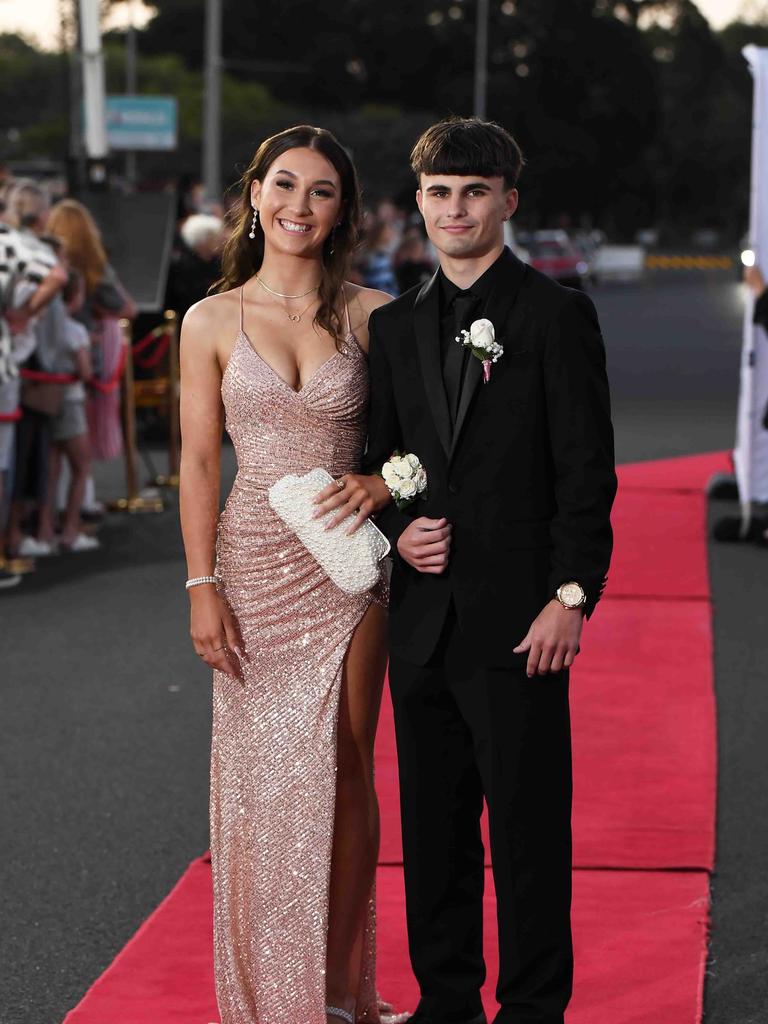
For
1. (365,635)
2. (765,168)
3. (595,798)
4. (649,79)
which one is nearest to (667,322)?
(765,168)

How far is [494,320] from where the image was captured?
351 centimetres

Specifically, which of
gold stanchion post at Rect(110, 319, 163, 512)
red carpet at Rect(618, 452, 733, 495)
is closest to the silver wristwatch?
gold stanchion post at Rect(110, 319, 163, 512)

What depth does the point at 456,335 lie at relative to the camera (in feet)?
11.7

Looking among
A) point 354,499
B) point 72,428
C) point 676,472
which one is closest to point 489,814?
point 354,499

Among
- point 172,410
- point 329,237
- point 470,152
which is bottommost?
point 172,410

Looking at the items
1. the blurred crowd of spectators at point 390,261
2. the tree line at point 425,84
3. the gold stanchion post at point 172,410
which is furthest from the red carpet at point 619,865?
the tree line at point 425,84

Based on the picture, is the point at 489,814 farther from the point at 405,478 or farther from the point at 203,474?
the point at 203,474

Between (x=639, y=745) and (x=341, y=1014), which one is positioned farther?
(x=639, y=745)

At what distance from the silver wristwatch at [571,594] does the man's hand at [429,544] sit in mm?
248

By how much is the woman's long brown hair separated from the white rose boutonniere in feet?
1.37

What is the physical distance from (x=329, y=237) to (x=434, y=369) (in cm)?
49

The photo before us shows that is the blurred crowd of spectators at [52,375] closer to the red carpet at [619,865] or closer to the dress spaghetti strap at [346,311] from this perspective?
the red carpet at [619,865]

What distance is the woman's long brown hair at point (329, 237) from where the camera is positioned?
12.4 feet

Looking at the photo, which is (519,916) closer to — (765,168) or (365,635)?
(365,635)
